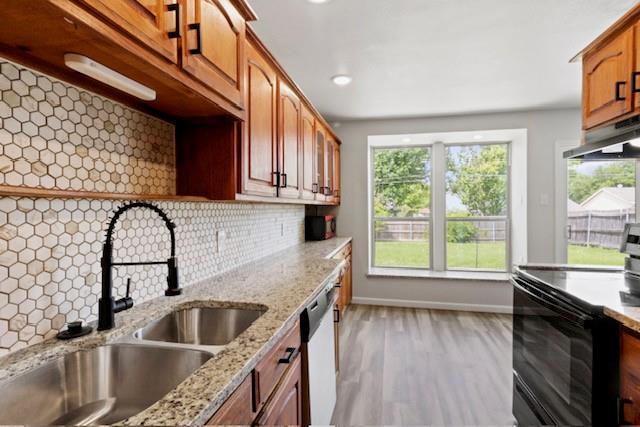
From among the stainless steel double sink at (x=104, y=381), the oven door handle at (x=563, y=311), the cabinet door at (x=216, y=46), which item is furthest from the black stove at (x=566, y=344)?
the cabinet door at (x=216, y=46)

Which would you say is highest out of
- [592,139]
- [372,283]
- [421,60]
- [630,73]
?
[421,60]

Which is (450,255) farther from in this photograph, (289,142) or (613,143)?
(289,142)

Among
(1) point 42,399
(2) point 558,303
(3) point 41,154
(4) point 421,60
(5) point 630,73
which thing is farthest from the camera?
(4) point 421,60

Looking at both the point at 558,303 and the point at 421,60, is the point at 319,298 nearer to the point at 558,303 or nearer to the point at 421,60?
the point at 558,303

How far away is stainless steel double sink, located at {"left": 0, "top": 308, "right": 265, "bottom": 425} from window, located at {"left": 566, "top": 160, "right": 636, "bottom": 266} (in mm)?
4314

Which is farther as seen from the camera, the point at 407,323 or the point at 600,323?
the point at 407,323

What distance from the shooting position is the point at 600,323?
1.22 metres

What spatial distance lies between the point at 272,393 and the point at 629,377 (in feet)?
4.07

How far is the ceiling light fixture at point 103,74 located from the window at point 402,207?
Result: 386 centimetres

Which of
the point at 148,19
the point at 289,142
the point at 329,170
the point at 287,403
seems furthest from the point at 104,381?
the point at 329,170

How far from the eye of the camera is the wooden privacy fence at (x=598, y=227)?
3.67 m

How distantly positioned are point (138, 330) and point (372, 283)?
11.4 feet

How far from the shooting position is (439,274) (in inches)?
170

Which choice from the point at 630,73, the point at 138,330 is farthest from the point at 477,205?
the point at 138,330
